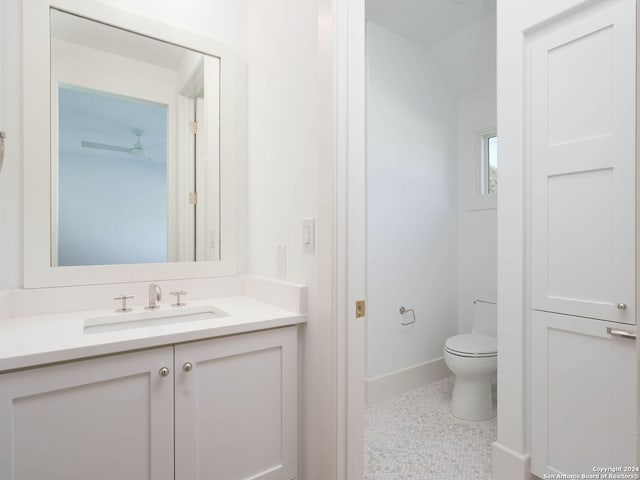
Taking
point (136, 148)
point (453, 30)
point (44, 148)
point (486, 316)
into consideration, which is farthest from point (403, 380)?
point (453, 30)

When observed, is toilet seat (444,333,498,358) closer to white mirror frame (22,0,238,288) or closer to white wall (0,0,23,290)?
white mirror frame (22,0,238,288)

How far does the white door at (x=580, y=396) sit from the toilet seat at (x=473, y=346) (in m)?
0.59

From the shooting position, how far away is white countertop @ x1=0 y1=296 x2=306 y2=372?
0.93 metres

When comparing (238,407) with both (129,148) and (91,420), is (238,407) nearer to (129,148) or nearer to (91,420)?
(91,420)

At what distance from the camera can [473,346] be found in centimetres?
214

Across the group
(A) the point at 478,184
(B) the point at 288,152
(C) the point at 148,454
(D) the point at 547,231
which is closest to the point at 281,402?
(C) the point at 148,454

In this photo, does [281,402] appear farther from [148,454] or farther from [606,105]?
[606,105]

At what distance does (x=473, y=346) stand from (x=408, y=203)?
106 centimetres

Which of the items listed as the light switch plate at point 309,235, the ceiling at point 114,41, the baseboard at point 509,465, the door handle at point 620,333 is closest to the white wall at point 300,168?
the light switch plate at point 309,235

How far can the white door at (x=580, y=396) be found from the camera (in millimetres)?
1231

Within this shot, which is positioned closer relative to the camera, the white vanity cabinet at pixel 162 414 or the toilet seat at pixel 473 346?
the white vanity cabinet at pixel 162 414

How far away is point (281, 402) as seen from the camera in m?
1.33

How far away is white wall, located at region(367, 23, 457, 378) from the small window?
214 mm

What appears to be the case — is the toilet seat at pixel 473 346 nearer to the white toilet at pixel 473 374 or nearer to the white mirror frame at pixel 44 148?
the white toilet at pixel 473 374
